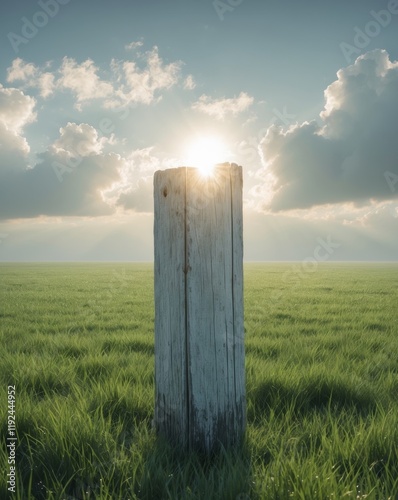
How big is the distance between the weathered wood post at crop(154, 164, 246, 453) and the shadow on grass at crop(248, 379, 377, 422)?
0.78m

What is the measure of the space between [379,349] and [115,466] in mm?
4719

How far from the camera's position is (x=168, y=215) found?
2.31m

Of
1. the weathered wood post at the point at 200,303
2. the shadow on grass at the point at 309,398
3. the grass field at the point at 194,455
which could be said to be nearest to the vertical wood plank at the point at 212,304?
the weathered wood post at the point at 200,303

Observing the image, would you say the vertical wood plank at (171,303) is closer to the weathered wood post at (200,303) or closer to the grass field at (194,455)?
the weathered wood post at (200,303)

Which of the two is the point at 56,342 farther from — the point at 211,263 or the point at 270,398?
the point at 211,263

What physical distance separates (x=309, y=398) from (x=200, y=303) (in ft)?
5.53

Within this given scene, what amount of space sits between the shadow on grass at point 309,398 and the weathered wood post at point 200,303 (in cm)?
78

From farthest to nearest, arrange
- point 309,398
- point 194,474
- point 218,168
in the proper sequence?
point 309,398, point 218,168, point 194,474

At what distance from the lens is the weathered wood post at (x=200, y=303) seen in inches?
88.7

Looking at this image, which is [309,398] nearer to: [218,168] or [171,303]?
[171,303]

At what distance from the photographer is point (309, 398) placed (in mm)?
3289

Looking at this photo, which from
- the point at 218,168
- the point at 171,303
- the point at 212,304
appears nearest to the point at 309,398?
the point at 212,304

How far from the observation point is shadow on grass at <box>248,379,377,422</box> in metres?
3.07

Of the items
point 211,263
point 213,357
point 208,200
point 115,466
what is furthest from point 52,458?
point 208,200
